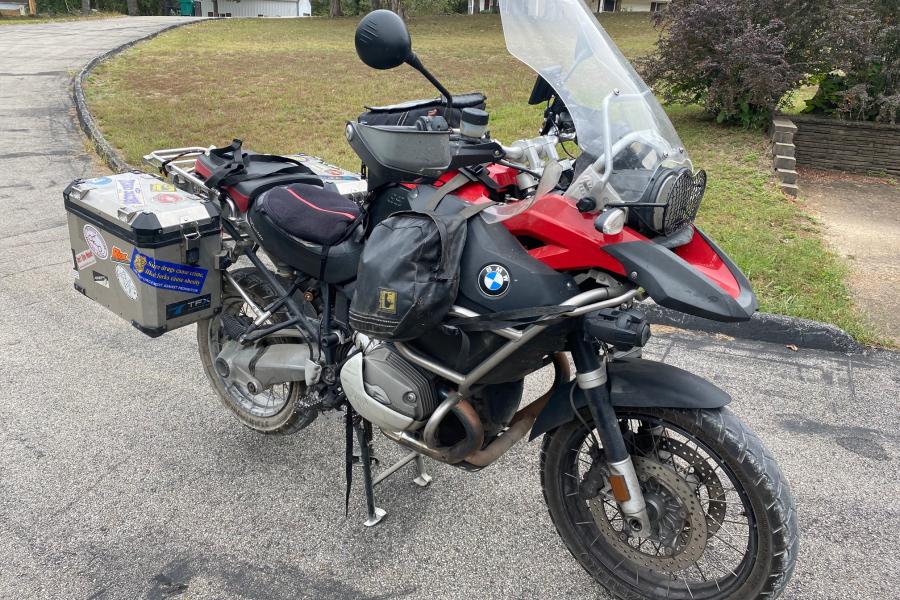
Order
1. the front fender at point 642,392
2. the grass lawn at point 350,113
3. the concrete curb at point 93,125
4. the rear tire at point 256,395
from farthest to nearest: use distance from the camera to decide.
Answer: the concrete curb at point 93,125, the grass lawn at point 350,113, the rear tire at point 256,395, the front fender at point 642,392

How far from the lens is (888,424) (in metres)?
3.71

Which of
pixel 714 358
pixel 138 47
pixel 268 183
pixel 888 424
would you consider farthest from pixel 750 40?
pixel 138 47

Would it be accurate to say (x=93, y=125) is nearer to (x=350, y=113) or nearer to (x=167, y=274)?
(x=350, y=113)

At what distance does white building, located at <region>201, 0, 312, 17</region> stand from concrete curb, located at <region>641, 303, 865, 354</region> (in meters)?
48.5

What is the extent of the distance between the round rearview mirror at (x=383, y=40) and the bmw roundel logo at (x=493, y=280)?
2.23 feet

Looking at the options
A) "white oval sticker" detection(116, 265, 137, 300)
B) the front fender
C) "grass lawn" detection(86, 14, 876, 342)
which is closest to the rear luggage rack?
"white oval sticker" detection(116, 265, 137, 300)

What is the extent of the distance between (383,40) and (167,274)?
1534mm

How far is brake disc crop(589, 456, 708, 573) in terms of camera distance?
235 cm

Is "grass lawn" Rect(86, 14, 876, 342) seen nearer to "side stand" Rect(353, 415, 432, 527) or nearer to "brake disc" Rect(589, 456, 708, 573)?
"brake disc" Rect(589, 456, 708, 573)

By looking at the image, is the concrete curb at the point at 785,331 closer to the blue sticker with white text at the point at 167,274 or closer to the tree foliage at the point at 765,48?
the blue sticker with white text at the point at 167,274

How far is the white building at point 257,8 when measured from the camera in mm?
48688

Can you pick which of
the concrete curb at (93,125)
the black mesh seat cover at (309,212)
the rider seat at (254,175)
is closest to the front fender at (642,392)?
the black mesh seat cover at (309,212)

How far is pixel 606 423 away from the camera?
90.4 inches

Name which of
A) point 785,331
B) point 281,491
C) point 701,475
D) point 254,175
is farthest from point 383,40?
point 785,331
